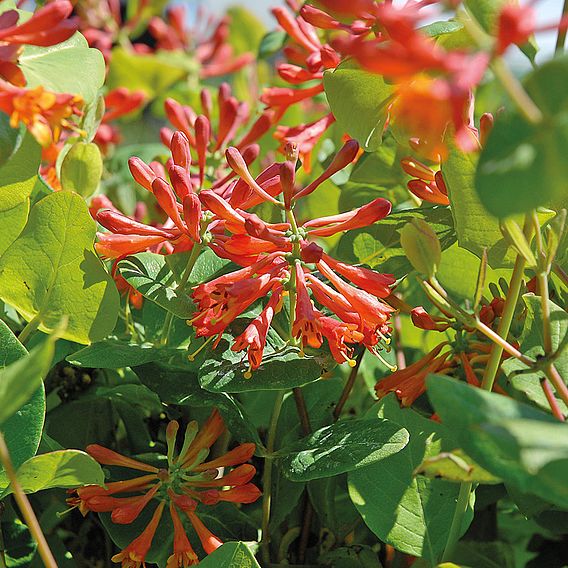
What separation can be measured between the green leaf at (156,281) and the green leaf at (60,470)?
128 millimetres

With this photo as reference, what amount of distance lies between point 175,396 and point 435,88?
35 centimetres

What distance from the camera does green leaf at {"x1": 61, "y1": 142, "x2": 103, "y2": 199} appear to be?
70 centimetres

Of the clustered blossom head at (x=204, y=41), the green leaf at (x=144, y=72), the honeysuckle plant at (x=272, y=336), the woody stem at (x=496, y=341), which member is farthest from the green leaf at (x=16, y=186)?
the clustered blossom head at (x=204, y=41)

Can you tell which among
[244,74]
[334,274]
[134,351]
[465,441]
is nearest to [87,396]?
[134,351]

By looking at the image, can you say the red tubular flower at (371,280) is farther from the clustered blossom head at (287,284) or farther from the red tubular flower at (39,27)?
the red tubular flower at (39,27)

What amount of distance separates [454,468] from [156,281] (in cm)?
27

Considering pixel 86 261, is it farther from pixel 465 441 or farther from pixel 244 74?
pixel 244 74

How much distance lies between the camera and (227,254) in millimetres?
572

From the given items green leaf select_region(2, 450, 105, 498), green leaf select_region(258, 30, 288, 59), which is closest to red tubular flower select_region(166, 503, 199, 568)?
green leaf select_region(2, 450, 105, 498)

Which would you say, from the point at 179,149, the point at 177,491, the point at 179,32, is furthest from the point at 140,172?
the point at 179,32

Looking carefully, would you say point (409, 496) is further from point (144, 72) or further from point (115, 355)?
point (144, 72)

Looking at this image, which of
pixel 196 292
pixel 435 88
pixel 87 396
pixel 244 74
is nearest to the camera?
pixel 435 88

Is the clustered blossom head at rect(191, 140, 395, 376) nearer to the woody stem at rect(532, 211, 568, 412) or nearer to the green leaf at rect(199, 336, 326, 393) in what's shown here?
the green leaf at rect(199, 336, 326, 393)

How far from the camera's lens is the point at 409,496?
589mm
